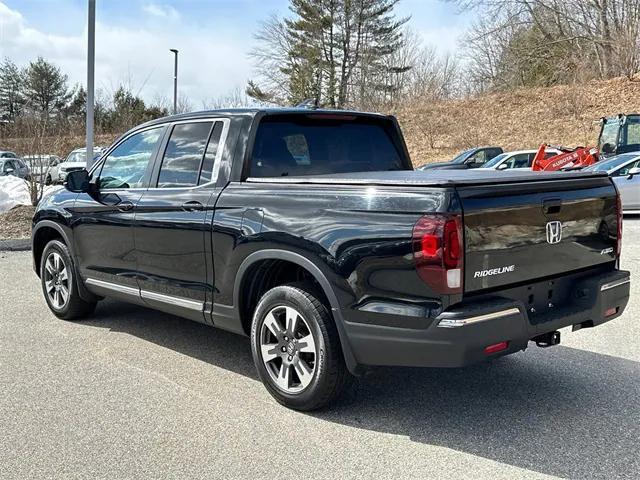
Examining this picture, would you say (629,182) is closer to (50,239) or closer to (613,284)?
(613,284)

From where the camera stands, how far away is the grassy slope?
3003cm

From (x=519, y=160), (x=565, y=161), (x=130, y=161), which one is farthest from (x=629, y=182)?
(x=130, y=161)

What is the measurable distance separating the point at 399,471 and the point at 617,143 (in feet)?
68.0

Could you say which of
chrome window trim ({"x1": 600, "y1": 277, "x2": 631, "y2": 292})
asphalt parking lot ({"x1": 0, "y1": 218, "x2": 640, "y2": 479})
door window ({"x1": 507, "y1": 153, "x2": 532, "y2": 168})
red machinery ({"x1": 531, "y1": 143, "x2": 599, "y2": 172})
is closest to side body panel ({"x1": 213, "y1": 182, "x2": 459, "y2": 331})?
asphalt parking lot ({"x1": 0, "y1": 218, "x2": 640, "y2": 479})

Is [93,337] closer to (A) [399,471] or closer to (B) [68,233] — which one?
(B) [68,233]

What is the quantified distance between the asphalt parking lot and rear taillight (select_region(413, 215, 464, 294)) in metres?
0.93

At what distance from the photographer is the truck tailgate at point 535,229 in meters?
3.34

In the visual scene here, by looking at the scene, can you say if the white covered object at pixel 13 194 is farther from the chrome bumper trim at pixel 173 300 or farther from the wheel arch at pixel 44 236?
the chrome bumper trim at pixel 173 300

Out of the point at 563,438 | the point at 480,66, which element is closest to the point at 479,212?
the point at 563,438

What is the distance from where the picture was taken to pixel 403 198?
3346mm

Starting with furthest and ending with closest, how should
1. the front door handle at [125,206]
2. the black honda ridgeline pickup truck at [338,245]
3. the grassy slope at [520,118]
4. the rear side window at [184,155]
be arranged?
1. the grassy slope at [520,118]
2. the front door handle at [125,206]
3. the rear side window at [184,155]
4. the black honda ridgeline pickup truck at [338,245]

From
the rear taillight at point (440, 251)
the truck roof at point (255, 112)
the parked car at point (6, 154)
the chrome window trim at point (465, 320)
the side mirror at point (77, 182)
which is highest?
the parked car at point (6, 154)

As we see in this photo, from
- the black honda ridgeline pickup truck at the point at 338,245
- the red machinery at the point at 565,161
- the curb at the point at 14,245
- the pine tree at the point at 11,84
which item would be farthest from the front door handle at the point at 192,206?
the pine tree at the point at 11,84

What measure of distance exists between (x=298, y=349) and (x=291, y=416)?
0.41m
